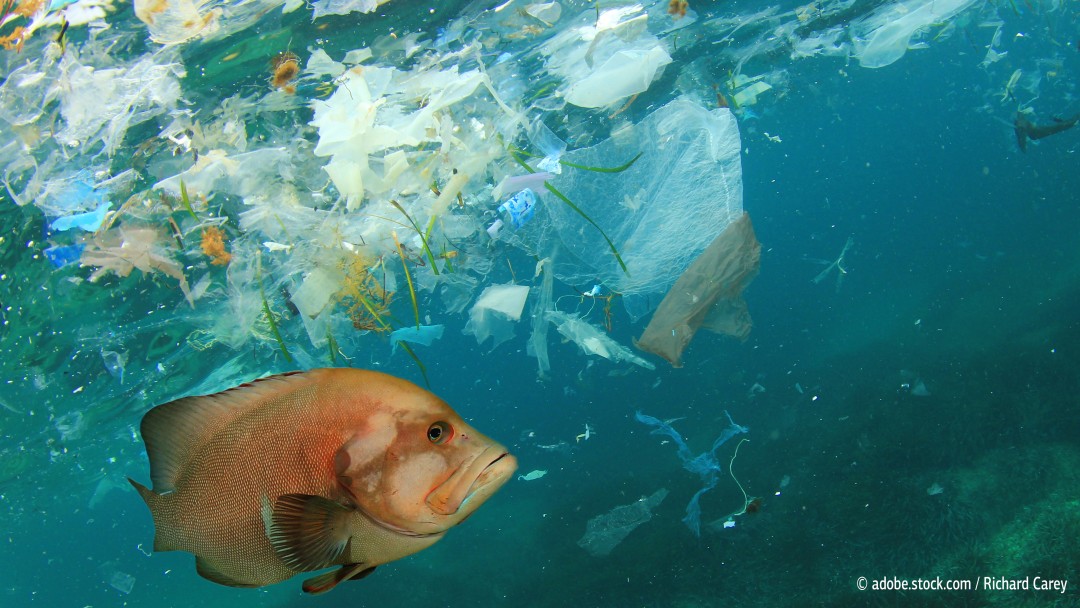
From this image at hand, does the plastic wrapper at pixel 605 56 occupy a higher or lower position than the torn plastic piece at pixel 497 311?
higher

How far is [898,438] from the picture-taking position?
12.6 metres

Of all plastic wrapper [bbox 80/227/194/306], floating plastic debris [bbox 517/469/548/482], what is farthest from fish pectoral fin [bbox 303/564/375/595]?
floating plastic debris [bbox 517/469/548/482]

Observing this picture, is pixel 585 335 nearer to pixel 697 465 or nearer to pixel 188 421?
pixel 697 465

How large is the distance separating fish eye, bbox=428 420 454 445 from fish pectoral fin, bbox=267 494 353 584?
0.87 feet

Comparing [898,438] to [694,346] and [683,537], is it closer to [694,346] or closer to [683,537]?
[683,537]

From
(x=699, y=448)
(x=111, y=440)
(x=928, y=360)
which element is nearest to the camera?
(x=928, y=360)

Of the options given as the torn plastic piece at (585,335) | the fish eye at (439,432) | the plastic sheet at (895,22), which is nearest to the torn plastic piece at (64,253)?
the torn plastic piece at (585,335)

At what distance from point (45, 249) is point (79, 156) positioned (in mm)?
2438

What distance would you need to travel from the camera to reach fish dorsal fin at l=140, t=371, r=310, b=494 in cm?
146

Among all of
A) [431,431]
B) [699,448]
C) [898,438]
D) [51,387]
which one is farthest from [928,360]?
[51,387]

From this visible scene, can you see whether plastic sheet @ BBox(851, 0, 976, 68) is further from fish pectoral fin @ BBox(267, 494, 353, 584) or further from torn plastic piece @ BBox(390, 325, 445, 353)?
fish pectoral fin @ BBox(267, 494, 353, 584)

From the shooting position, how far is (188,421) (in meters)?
1.50

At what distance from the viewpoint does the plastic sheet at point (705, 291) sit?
348 inches

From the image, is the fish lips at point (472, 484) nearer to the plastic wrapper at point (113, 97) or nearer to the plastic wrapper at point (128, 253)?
the plastic wrapper at point (113, 97)
